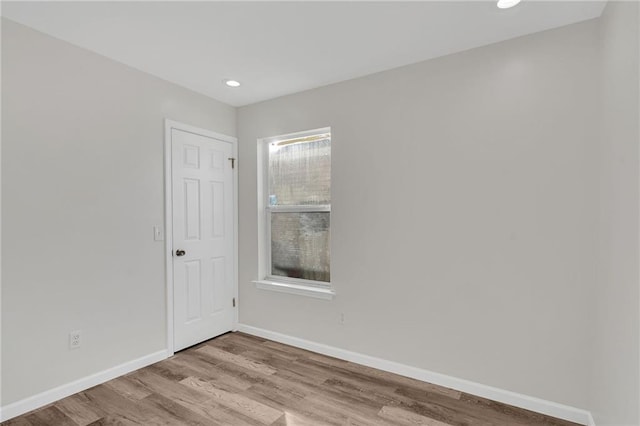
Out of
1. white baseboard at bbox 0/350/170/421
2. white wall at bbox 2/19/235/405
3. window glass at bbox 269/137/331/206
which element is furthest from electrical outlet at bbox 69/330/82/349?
window glass at bbox 269/137/331/206

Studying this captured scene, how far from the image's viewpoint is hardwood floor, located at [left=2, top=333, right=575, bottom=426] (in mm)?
2119

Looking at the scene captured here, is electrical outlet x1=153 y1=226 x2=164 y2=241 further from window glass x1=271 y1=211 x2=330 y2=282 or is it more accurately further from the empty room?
window glass x1=271 y1=211 x2=330 y2=282

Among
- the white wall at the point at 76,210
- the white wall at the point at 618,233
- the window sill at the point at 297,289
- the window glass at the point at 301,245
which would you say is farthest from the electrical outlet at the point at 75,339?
the white wall at the point at 618,233

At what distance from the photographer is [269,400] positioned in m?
2.36

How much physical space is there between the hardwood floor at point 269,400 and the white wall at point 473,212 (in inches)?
9.2

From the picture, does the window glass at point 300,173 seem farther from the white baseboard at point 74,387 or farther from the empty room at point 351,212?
the white baseboard at point 74,387

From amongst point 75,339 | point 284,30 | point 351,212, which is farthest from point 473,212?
point 75,339

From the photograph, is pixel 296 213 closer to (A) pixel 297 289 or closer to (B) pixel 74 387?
(A) pixel 297 289

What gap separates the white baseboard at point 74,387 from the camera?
2.11m

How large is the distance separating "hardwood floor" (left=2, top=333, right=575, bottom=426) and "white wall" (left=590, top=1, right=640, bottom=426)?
599mm

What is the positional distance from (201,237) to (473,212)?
2548 mm

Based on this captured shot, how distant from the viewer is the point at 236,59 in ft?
8.59

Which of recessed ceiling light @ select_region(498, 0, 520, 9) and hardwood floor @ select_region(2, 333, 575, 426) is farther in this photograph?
hardwood floor @ select_region(2, 333, 575, 426)

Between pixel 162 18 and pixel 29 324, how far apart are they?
219 centimetres
